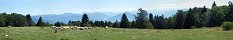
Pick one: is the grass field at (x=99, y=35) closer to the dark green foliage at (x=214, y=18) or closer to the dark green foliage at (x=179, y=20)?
the dark green foliage at (x=214, y=18)

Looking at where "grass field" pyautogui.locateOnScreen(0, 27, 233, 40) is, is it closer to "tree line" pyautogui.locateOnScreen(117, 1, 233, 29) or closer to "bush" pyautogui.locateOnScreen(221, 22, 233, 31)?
"bush" pyautogui.locateOnScreen(221, 22, 233, 31)

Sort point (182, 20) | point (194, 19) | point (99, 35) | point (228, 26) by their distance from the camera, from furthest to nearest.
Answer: point (182, 20) → point (194, 19) → point (228, 26) → point (99, 35)

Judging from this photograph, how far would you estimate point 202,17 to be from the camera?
511ft

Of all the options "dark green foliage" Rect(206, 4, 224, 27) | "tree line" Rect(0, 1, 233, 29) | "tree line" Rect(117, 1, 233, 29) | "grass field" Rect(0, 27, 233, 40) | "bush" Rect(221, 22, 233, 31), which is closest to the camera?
"grass field" Rect(0, 27, 233, 40)

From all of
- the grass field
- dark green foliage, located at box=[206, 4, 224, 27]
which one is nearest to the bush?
the grass field

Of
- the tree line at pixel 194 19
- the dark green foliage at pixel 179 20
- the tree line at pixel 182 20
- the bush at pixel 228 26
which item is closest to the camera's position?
the bush at pixel 228 26

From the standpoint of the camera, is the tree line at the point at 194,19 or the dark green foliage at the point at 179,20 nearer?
the tree line at the point at 194,19

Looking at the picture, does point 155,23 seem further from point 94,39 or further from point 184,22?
point 94,39

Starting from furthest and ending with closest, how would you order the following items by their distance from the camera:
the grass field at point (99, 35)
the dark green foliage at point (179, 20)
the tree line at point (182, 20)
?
the dark green foliage at point (179, 20), the tree line at point (182, 20), the grass field at point (99, 35)

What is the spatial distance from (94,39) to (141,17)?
93.3 meters

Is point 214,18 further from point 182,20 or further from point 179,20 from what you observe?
point 179,20

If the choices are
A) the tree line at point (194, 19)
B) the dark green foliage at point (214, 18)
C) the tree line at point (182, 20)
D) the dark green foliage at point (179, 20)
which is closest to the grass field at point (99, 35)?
the tree line at point (182, 20)

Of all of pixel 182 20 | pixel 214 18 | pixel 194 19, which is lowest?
pixel 182 20

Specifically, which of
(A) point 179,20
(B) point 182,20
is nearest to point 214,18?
(B) point 182,20
